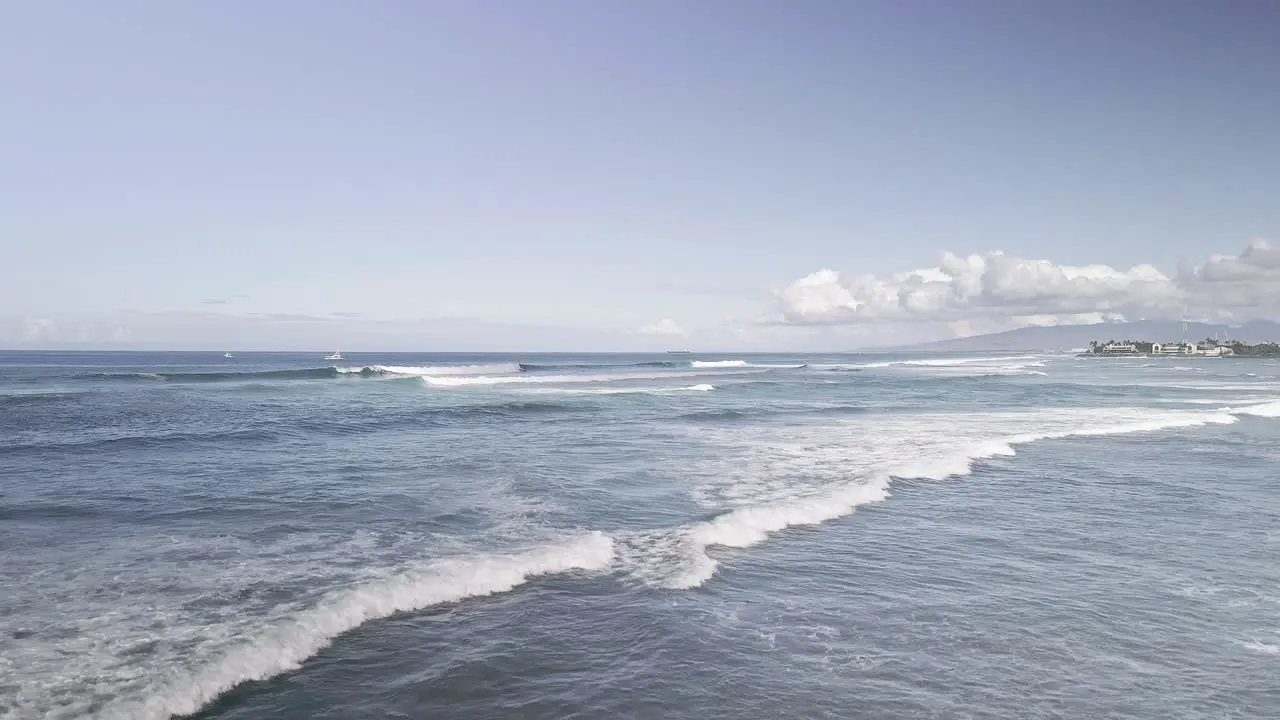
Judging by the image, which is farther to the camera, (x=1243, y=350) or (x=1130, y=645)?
(x=1243, y=350)

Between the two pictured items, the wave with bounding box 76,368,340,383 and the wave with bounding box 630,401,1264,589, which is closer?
the wave with bounding box 630,401,1264,589

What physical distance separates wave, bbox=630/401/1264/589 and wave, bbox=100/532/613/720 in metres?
0.94

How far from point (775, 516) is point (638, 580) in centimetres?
405

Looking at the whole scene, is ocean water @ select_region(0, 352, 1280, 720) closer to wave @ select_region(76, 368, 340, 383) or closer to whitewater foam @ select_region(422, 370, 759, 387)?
whitewater foam @ select_region(422, 370, 759, 387)

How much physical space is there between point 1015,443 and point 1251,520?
9.92m

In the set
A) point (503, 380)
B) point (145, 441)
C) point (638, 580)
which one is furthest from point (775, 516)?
point (503, 380)

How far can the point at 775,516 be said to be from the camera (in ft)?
41.7

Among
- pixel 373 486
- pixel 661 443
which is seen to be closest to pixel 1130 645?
pixel 373 486

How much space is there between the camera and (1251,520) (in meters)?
12.5

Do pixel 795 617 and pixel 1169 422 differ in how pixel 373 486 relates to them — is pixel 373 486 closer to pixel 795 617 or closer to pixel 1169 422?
pixel 795 617

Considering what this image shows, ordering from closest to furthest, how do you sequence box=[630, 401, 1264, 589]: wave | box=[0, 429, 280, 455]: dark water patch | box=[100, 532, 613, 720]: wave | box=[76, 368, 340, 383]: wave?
box=[100, 532, 613, 720]: wave, box=[630, 401, 1264, 589]: wave, box=[0, 429, 280, 455]: dark water patch, box=[76, 368, 340, 383]: wave

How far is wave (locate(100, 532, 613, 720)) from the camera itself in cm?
632

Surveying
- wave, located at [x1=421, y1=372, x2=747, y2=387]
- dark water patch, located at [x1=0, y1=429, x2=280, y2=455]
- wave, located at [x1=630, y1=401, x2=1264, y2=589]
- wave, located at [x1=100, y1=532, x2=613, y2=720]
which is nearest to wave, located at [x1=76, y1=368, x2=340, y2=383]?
wave, located at [x1=421, y1=372, x2=747, y2=387]

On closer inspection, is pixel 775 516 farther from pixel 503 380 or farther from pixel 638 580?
pixel 503 380
